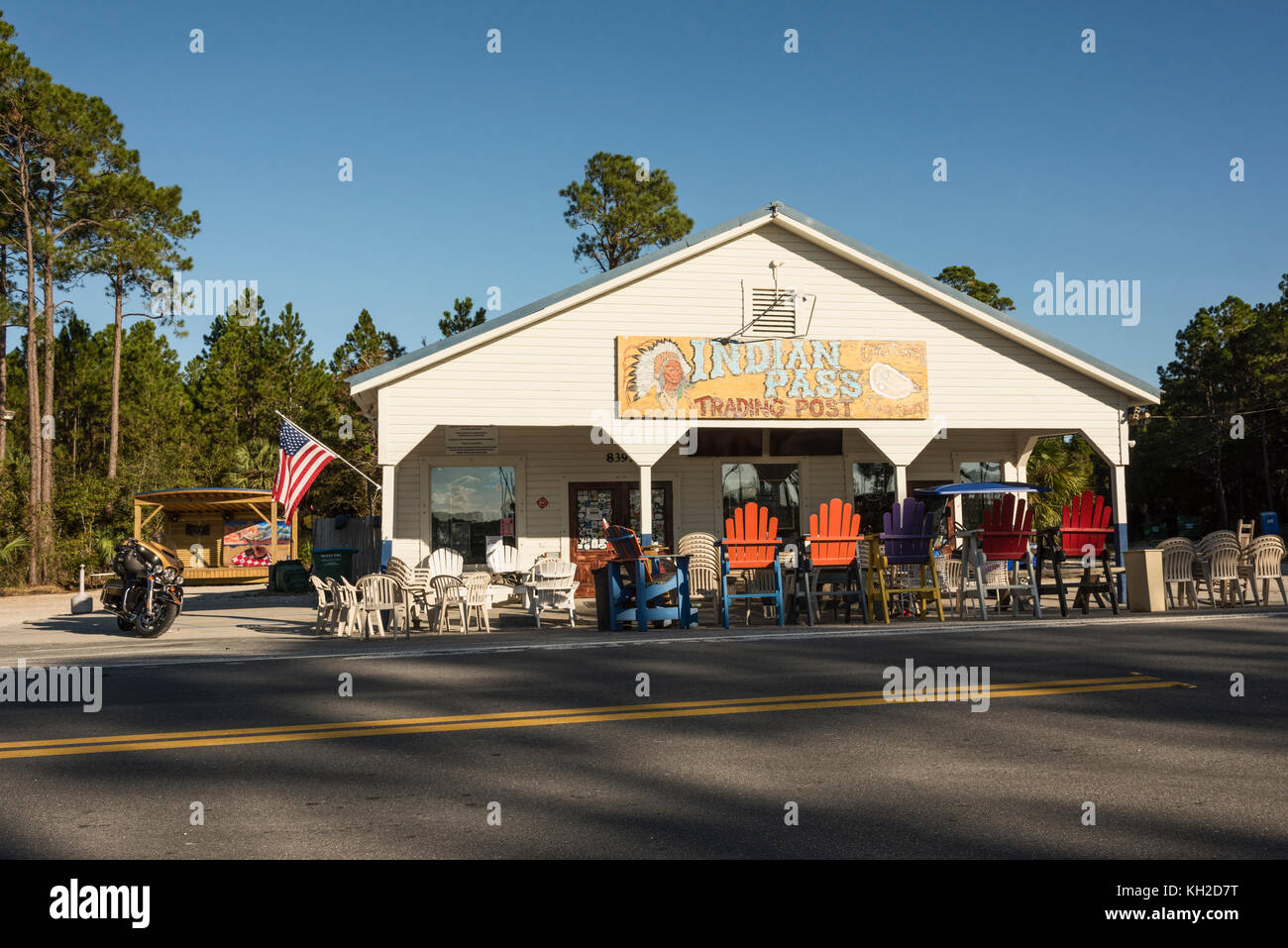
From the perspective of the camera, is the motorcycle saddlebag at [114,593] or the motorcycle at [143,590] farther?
the motorcycle saddlebag at [114,593]

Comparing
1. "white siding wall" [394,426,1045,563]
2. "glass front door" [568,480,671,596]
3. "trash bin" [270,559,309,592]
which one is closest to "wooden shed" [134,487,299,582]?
"trash bin" [270,559,309,592]

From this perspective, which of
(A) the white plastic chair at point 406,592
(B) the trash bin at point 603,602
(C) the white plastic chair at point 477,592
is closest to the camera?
(B) the trash bin at point 603,602

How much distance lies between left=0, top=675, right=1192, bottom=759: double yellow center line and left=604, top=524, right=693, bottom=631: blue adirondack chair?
5.40 meters

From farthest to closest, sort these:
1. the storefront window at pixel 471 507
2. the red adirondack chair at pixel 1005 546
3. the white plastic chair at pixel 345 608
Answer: the storefront window at pixel 471 507 < the red adirondack chair at pixel 1005 546 < the white plastic chair at pixel 345 608

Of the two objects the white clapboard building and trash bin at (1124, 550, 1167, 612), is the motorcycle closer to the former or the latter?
the white clapboard building

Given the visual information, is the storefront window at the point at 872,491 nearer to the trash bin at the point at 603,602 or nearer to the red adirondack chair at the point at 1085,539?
the red adirondack chair at the point at 1085,539

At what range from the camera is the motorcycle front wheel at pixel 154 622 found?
14.3 m

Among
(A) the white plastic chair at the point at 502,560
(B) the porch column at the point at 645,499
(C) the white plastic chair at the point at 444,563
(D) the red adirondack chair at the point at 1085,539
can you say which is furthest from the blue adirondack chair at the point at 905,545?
(A) the white plastic chair at the point at 502,560

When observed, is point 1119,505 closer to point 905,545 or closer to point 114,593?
point 905,545

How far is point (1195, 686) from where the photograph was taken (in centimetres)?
791

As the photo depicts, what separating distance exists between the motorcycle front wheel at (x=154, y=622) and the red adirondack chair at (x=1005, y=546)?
37.2ft

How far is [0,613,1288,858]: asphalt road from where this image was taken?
4.45 meters
